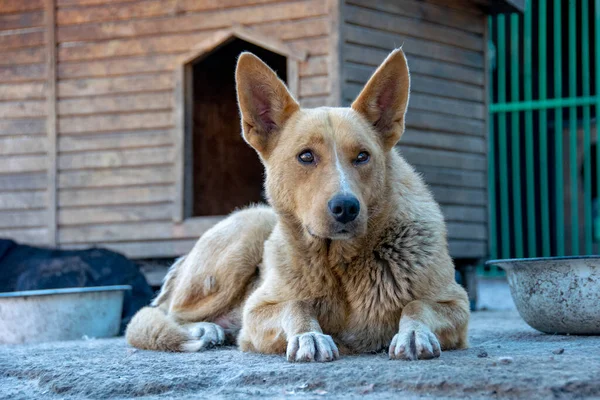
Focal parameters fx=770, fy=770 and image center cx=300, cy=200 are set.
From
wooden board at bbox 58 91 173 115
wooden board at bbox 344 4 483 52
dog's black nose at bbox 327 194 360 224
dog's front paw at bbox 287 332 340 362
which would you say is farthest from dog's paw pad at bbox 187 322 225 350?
wooden board at bbox 58 91 173 115

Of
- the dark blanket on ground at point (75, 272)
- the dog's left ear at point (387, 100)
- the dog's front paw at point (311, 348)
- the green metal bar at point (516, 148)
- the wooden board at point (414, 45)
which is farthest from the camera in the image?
the green metal bar at point (516, 148)

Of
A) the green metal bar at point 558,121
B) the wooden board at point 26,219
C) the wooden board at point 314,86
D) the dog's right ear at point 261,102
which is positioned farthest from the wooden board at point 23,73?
the green metal bar at point 558,121

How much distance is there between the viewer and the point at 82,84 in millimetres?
8102

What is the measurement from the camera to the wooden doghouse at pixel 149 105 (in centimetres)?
754

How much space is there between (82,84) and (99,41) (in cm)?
48

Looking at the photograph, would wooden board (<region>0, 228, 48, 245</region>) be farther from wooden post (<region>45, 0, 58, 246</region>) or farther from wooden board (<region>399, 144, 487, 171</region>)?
wooden board (<region>399, 144, 487, 171</region>)

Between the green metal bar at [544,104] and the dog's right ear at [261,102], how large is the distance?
7.58 metres

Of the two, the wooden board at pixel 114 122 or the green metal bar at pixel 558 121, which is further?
the green metal bar at pixel 558 121

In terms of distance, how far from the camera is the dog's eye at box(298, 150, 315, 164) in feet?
11.0

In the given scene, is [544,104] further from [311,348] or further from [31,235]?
[311,348]

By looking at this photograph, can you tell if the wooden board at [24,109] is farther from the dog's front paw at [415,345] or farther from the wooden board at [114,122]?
the dog's front paw at [415,345]

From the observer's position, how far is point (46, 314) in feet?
17.6

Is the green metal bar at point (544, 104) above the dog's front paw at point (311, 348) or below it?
above

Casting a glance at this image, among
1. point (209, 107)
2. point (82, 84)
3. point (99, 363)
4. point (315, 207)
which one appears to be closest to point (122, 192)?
point (82, 84)
